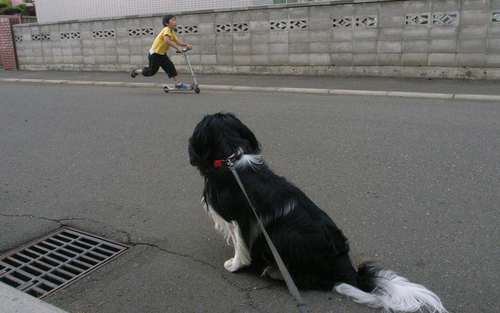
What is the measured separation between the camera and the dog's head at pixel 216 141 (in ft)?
9.60

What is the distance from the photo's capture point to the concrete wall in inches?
408

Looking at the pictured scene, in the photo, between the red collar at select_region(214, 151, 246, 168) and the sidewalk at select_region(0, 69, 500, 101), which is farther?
the sidewalk at select_region(0, 69, 500, 101)

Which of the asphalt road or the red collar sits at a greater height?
the red collar

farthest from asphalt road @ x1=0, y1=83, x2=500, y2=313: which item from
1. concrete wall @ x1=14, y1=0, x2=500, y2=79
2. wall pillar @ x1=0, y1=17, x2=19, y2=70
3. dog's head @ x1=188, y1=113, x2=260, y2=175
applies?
wall pillar @ x1=0, y1=17, x2=19, y2=70

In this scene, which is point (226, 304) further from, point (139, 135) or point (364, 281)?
point (139, 135)

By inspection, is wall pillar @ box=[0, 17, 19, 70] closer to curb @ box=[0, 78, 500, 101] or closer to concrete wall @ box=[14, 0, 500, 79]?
concrete wall @ box=[14, 0, 500, 79]

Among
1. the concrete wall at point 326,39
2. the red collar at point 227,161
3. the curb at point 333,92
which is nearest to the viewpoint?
the red collar at point 227,161

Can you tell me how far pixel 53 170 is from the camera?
5520 millimetres

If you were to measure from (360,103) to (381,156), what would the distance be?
10.9 ft

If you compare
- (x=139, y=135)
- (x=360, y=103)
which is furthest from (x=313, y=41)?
(x=139, y=135)

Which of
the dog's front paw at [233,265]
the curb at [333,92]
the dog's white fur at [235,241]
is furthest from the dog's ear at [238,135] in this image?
the curb at [333,92]

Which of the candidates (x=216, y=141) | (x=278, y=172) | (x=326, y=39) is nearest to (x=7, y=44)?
(x=326, y=39)

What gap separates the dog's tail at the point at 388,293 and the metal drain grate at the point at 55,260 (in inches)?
74.8

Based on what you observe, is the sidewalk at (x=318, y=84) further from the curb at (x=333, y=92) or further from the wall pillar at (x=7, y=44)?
the wall pillar at (x=7, y=44)
